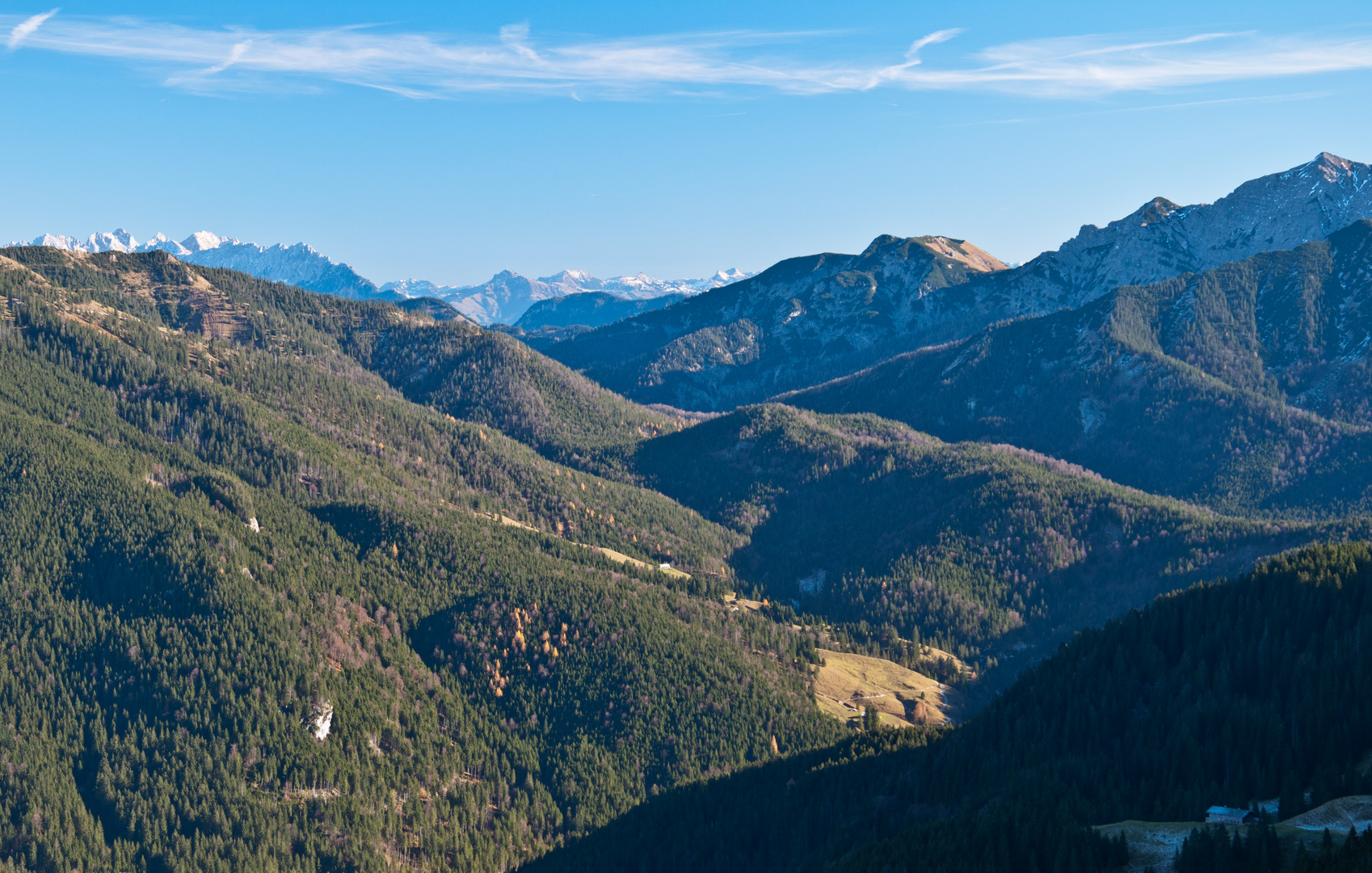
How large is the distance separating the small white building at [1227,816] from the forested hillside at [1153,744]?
17.9ft

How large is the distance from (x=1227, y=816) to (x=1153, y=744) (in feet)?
148

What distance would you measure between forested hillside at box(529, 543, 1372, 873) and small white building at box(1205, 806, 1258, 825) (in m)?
5.45

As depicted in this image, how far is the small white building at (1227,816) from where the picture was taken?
11662 centimetres

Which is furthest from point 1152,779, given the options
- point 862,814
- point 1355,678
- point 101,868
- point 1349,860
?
point 101,868

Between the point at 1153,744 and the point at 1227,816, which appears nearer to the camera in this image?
the point at 1227,816

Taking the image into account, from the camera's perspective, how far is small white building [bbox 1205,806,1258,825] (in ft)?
383

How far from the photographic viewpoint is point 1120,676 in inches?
7475

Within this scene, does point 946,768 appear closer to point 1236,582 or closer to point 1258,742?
point 1258,742

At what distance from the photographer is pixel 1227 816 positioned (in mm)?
122250

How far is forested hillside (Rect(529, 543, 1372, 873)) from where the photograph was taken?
134500mm

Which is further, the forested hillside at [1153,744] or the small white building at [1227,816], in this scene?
the forested hillside at [1153,744]

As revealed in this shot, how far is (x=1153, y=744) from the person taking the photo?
544 feet

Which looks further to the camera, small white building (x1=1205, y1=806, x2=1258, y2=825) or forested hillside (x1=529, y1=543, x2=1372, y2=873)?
forested hillside (x1=529, y1=543, x2=1372, y2=873)

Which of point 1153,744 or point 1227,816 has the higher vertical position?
point 1227,816
